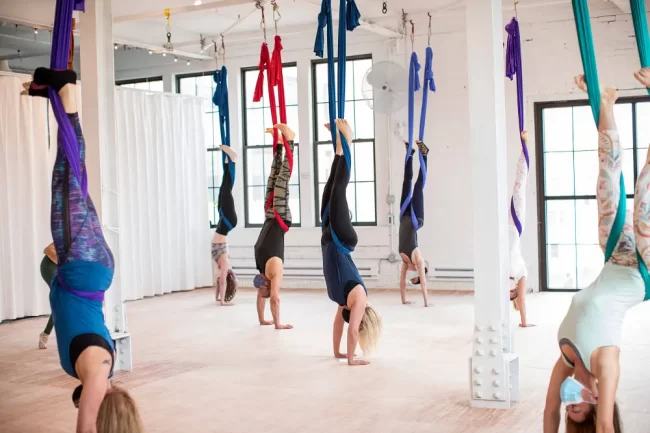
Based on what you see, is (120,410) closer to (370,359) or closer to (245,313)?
(370,359)

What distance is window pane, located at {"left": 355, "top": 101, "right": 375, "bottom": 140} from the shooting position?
38.3ft

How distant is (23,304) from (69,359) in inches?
234

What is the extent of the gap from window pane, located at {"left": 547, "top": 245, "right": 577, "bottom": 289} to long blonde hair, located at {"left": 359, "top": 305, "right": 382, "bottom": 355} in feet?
15.8

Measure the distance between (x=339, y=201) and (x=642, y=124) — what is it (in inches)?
218

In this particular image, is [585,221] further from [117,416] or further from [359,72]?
[117,416]

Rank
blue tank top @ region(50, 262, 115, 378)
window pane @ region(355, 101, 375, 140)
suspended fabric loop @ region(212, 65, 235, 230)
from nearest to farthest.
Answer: blue tank top @ region(50, 262, 115, 378)
suspended fabric loop @ region(212, 65, 235, 230)
window pane @ region(355, 101, 375, 140)

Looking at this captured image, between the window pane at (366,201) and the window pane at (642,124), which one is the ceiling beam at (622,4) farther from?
the window pane at (366,201)

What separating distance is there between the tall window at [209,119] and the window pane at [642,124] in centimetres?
628

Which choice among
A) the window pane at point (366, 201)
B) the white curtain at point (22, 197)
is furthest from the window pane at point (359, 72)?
the white curtain at point (22, 197)

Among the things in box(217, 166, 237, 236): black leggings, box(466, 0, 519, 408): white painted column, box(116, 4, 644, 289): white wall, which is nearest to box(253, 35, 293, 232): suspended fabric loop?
box(217, 166, 237, 236): black leggings

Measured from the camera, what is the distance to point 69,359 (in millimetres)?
4000

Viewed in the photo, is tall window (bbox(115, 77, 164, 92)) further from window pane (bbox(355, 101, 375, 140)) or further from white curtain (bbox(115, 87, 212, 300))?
window pane (bbox(355, 101, 375, 140))

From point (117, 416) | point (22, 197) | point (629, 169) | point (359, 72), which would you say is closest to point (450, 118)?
point (359, 72)

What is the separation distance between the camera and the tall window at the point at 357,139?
38.4 ft
